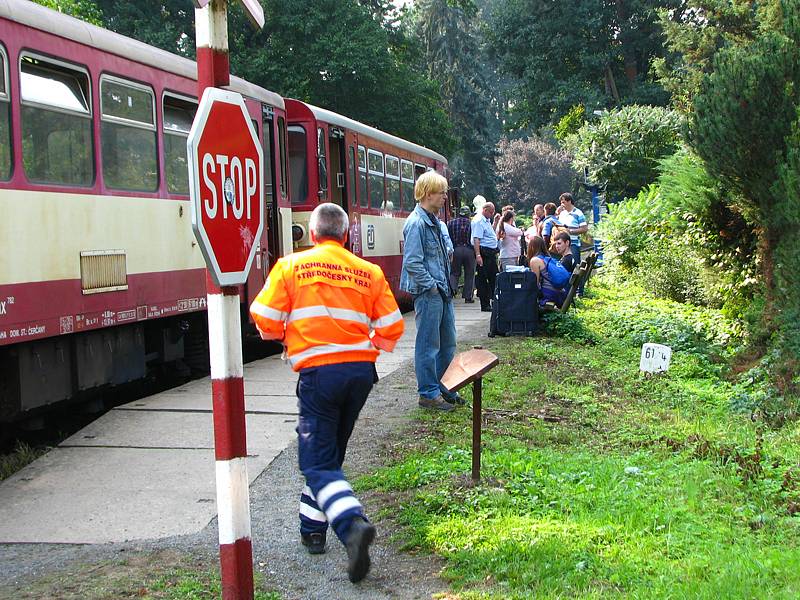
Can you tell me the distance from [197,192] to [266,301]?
1.32m

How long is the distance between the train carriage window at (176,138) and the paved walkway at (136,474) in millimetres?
2219

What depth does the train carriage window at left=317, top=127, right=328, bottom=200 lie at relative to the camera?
15234mm

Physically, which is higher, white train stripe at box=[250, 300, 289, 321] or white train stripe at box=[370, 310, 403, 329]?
white train stripe at box=[250, 300, 289, 321]

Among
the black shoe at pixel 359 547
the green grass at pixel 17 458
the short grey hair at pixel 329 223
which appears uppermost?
the short grey hair at pixel 329 223

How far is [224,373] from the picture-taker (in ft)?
13.3

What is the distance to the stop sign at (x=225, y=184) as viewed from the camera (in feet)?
12.6

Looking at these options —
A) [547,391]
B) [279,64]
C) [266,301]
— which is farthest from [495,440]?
[279,64]

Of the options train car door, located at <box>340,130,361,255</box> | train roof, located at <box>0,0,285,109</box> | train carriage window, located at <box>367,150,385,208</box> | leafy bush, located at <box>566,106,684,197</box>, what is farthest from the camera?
leafy bush, located at <box>566,106,684,197</box>

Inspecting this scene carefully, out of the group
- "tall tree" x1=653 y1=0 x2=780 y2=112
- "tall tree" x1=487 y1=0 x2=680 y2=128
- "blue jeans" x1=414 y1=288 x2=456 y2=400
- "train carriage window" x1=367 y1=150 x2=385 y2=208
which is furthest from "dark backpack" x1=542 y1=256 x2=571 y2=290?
"tall tree" x1=487 y1=0 x2=680 y2=128

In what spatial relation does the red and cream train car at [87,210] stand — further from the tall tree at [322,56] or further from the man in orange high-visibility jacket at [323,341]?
the tall tree at [322,56]

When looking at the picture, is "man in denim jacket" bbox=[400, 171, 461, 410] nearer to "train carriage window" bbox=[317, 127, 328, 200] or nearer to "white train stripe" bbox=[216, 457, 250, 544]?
"white train stripe" bbox=[216, 457, 250, 544]

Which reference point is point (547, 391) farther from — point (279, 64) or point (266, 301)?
point (279, 64)

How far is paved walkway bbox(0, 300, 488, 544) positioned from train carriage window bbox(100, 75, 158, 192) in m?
2.07

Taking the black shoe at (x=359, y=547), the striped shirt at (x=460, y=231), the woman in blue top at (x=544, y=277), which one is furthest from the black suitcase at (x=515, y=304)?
the black shoe at (x=359, y=547)
